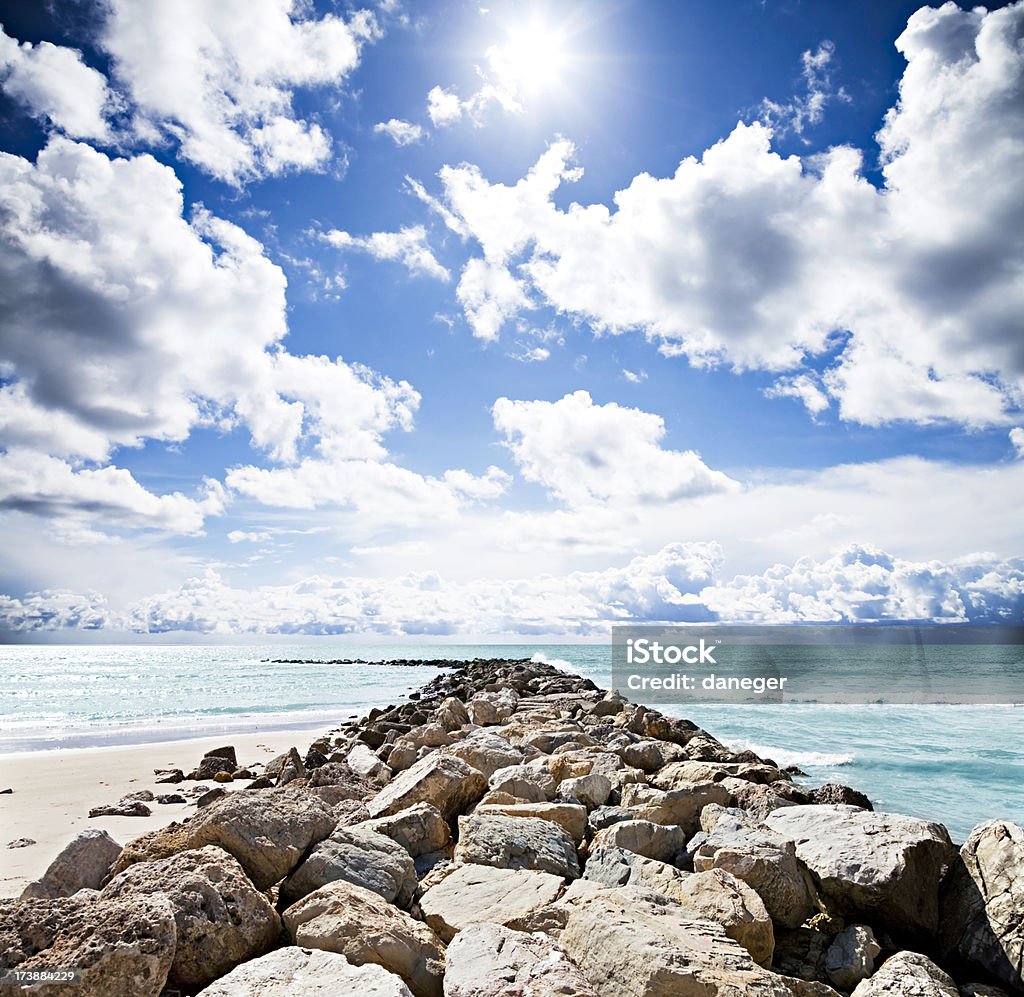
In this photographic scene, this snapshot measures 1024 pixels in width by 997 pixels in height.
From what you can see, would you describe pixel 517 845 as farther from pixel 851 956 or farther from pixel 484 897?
pixel 851 956

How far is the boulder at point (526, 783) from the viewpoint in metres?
5.40

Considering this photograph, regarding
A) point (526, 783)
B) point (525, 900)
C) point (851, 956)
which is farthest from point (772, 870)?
point (526, 783)

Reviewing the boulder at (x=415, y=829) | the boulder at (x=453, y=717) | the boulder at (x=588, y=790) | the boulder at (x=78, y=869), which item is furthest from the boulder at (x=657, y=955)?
the boulder at (x=453, y=717)

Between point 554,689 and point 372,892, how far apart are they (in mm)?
18082

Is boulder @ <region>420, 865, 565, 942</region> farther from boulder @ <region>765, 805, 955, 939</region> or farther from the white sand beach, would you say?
the white sand beach

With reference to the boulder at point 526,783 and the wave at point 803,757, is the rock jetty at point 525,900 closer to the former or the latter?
the boulder at point 526,783

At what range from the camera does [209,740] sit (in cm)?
1620

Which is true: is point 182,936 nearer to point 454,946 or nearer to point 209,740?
point 454,946

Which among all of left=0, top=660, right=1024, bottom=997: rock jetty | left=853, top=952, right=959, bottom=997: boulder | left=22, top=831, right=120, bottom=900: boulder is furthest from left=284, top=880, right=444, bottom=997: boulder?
left=853, top=952, right=959, bottom=997: boulder

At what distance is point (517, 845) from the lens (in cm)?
414

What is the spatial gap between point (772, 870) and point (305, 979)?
2418mm

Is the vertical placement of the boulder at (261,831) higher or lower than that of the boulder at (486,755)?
higher

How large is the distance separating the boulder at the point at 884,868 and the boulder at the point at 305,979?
2.41 meters

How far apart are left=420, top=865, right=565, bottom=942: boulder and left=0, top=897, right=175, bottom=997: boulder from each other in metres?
1.26
